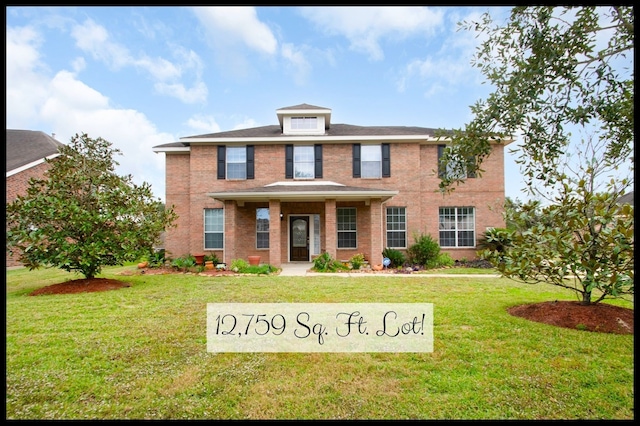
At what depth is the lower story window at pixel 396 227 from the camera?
16.4 metres

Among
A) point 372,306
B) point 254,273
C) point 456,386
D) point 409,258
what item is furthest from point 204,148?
point 456,386

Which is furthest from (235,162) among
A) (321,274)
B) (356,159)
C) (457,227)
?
(457,227)

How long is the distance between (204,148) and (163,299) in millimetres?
10052

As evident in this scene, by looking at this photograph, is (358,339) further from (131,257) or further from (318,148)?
(318,148)

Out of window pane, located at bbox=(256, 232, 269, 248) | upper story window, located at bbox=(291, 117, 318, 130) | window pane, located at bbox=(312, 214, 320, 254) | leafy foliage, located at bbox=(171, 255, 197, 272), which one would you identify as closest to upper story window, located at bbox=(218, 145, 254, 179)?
upper story window, located at bbox=(291, 117, 318, 130)

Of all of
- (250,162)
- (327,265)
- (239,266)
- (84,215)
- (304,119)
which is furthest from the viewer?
(304,119)

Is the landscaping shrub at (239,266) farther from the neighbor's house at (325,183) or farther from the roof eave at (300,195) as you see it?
the roof eave at (300,195)

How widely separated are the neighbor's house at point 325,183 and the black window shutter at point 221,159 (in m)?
0.05

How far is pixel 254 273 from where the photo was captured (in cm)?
1288

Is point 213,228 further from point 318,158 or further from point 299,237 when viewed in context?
point 318,158

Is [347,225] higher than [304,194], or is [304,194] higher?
[304,194]

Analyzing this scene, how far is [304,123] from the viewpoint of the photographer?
17.1 meters

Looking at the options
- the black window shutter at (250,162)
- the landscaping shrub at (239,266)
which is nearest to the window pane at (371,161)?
the black window shutter at (250,162)

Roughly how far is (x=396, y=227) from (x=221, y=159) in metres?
9.06
